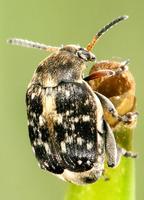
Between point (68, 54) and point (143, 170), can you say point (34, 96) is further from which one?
point (143, 170)

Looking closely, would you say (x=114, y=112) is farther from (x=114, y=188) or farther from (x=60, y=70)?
(x=60, y=70)

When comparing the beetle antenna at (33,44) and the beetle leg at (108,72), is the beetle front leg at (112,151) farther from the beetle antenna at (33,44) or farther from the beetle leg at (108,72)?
the beetle antenna at (33,44)

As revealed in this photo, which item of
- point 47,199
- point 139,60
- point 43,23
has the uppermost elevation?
point 43,23

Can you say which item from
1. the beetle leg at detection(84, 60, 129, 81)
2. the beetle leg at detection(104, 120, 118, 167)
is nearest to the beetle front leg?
the beetle leg at detection(104, 120, 118, 167)

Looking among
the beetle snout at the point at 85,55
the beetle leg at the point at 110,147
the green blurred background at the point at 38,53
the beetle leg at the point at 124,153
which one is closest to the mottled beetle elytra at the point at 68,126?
the beetle leg at the point at 110,147

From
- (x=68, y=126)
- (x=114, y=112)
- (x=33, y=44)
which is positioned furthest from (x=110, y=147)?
(x=33, y=44)

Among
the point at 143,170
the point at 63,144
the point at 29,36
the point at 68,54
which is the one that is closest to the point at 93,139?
the point at 63,144
